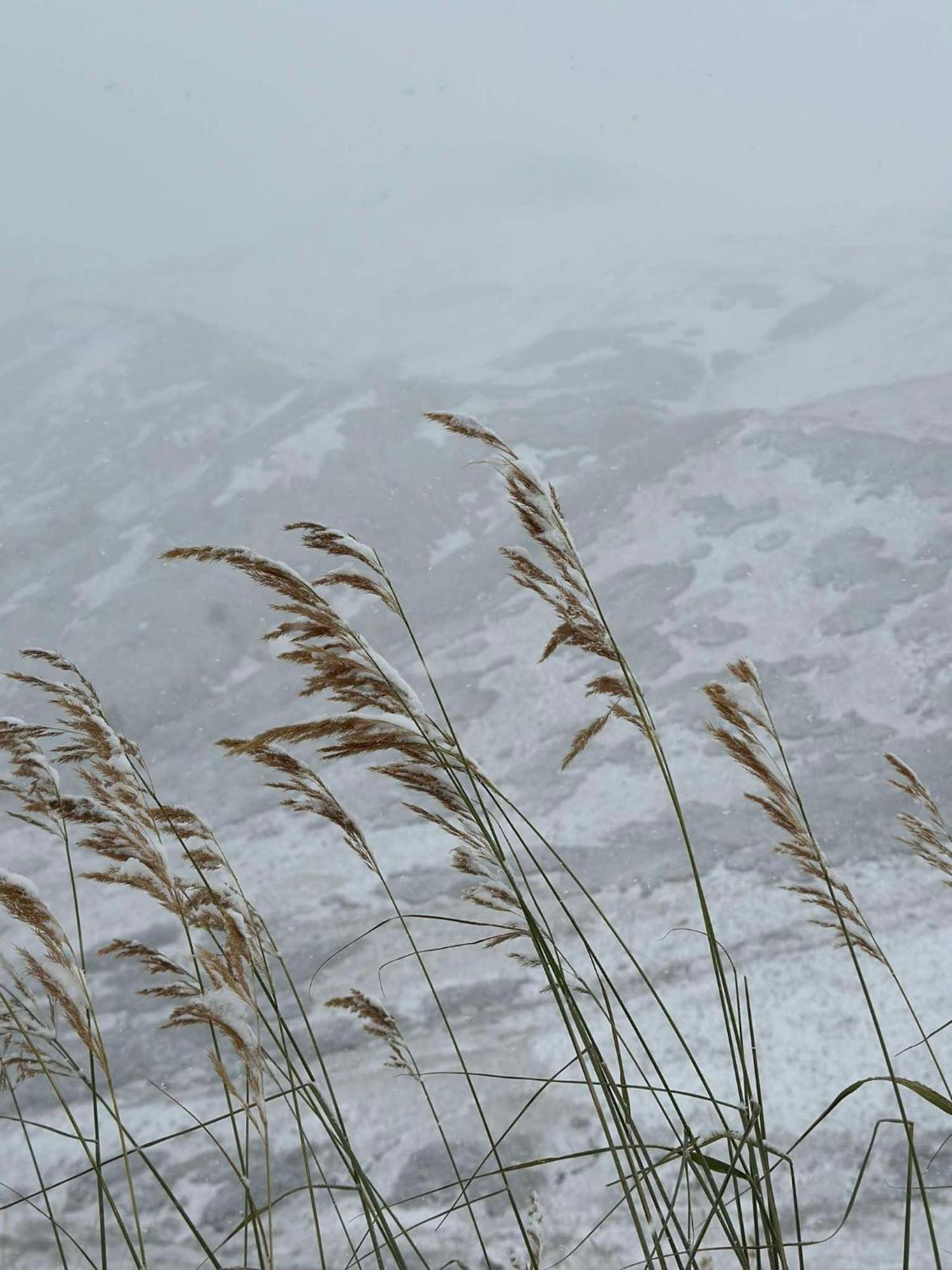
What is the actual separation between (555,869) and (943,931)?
12.0ft

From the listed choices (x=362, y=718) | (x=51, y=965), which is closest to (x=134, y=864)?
(x=51, y=965)

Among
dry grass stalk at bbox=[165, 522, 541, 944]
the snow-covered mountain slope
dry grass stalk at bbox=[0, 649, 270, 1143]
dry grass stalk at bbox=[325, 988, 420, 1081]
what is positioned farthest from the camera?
the snow-covered mountain slope

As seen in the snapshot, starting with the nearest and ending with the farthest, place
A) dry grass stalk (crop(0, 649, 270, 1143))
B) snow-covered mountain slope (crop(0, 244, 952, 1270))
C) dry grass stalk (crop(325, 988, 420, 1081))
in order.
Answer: dry grass stalk (crop(0, 649, 270, 1143)), dry grass stalk (crop(325, 988, 420, 1081)), snow-covered mountain slope (crop(0, 244, 952, 1270))

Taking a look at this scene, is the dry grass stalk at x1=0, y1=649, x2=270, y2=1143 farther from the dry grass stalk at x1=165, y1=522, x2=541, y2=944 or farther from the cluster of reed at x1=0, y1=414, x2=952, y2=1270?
the dry grass stalk at x1=165, y1=522, x2=541, y2=944

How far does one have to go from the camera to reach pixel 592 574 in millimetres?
15391

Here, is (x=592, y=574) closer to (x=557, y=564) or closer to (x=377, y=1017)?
(x=377, y=1017)

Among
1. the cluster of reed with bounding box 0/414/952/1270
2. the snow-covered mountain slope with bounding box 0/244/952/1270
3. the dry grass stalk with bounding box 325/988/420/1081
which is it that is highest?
the cluster of reed with bounding box 0/414/952/1270

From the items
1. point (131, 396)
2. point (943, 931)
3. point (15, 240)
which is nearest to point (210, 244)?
point (15, 240)

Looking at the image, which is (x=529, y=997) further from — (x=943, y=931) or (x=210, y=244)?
(x=210, y=244)

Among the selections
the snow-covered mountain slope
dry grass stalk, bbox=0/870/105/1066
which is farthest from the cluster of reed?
the snow-covered mountain slope

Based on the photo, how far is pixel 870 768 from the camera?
389 inches

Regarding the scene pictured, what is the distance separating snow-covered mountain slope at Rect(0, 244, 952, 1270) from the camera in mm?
8719

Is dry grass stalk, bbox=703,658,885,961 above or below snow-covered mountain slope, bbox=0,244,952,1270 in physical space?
above

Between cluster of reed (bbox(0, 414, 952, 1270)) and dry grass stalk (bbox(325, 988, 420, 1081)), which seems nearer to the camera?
cluster of reed (bbox(0, 414, 952, 1270))
